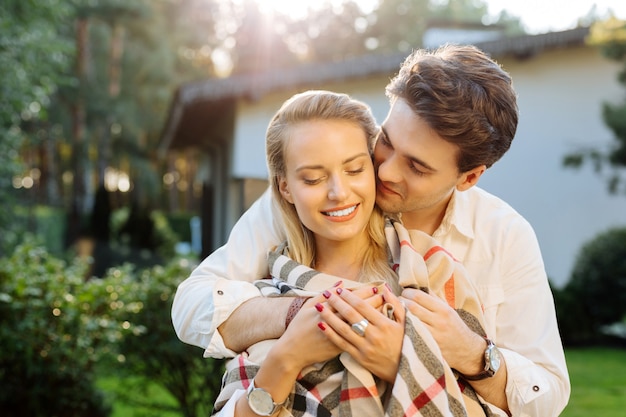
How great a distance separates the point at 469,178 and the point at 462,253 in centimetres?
25

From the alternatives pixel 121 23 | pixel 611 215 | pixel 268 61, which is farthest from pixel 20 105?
pixel 268 61

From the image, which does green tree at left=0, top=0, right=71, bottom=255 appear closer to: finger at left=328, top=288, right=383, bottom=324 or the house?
the house

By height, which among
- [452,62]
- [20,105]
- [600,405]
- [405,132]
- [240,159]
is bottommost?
[600,405]

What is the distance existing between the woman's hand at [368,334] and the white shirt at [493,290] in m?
0.39

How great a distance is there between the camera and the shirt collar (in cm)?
249

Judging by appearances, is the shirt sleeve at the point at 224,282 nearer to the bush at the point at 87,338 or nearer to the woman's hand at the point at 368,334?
the woman's hand at the point at 368,334

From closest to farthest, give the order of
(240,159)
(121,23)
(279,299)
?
(279,299)
(240,159)
(121,23)

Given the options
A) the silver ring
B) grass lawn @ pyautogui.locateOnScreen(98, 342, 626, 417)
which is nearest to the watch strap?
the silver ring

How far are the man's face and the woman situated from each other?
0.18 feet

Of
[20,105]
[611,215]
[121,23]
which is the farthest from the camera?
[121,23]

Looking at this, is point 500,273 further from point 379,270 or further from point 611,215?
point 611,215

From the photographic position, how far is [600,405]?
7.50 metres

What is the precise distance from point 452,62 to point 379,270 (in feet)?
2.21

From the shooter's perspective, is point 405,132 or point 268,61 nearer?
point 405,132
